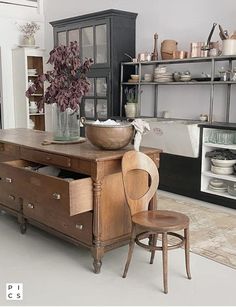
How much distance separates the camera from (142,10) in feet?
16.8

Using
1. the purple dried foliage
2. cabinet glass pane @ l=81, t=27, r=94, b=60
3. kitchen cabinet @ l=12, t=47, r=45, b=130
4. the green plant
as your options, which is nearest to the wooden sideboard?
the purple dried foliage

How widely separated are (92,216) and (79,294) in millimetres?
487

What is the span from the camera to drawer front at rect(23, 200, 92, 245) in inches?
102

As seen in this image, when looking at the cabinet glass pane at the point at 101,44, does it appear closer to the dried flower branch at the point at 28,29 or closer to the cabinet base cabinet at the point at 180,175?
the cabinet base cabinet at the point at 180,175

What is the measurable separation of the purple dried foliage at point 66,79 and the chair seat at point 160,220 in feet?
3.38

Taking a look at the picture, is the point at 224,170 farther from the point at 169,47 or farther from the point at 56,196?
the point at 56,196

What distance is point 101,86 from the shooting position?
5.27 metres

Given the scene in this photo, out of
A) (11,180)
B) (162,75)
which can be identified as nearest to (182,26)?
(162,75)

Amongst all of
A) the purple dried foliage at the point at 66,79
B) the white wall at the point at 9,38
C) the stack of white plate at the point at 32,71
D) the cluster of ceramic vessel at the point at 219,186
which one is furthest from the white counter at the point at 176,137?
the white wall at the point at 9,38

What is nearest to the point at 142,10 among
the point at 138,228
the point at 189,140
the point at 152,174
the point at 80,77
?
the point at 189,140

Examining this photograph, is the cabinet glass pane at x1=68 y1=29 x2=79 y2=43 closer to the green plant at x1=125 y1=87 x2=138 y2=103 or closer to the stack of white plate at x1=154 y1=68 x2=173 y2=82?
the green plant at x1=125 y1=87 x2=138 y2=103

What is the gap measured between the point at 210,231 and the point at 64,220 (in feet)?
4.21

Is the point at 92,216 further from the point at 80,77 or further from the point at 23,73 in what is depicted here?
the point at 23,73

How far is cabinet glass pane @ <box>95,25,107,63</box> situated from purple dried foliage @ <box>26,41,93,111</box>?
7.25 feet
